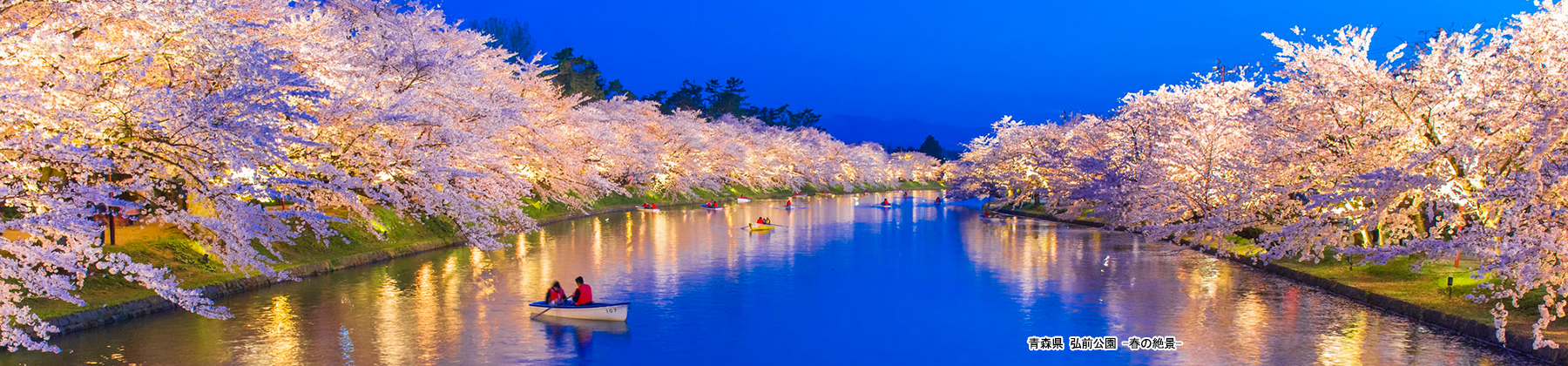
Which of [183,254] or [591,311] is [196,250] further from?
[591,311]

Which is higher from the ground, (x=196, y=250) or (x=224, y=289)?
(x=196, y=250)

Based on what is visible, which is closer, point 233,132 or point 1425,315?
point 233,132

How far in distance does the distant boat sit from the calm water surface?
0.27 metres

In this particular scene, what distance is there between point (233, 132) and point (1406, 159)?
21658mm

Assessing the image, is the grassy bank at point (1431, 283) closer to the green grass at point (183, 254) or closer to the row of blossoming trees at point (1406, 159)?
the row of blossoming trees at point (1406, 159)

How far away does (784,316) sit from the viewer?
22719 millimetres

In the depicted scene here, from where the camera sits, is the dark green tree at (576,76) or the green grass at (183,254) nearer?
the green grass at (183,254)

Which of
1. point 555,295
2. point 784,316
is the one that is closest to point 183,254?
point 555,295

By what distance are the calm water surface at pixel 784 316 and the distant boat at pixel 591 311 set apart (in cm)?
27

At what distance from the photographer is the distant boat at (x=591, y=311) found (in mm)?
21234

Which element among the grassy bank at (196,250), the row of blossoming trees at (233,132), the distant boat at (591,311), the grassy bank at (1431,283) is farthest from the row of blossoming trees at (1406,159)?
the grassy bank at (196,250)

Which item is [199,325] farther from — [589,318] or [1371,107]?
[1371,107]

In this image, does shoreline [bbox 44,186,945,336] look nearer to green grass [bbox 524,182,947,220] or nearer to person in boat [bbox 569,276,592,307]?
person in boat [bbox 569,276,592,307]

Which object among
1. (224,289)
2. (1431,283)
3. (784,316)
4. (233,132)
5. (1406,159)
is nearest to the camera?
(233,132)
